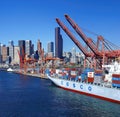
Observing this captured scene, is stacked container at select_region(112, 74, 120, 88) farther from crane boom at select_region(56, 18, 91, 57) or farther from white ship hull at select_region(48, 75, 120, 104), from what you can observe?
crane boom at select_region(56, 18, 91, 57)

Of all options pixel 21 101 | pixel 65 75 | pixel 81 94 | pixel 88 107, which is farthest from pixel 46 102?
pixel 65 75

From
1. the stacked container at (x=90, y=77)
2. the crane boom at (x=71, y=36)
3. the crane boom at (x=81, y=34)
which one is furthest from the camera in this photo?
the crane boom at (x=71, y=36)

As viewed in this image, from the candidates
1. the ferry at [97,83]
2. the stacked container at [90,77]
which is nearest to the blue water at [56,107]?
the ferry at [97,83]

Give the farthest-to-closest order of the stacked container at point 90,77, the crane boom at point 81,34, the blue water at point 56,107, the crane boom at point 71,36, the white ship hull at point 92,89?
1. the crane boom at point 71,36
2. the crane boom at point 81,34
3. the stacked container at point 90,77
4. the white ship hull at point 92,89
5. the blue water at point 56,107

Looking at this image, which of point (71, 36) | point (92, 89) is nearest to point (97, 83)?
point (92, 89)

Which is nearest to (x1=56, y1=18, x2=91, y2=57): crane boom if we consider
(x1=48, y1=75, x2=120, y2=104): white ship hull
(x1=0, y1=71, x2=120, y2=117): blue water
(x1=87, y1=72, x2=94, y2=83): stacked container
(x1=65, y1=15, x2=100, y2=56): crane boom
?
(x1=65, y1=15, x2=100, y2=56): crane boom

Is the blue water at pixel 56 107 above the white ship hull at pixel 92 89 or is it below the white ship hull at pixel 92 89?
below

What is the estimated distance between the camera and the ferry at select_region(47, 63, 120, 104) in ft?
158

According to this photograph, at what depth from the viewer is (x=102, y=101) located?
4856cm

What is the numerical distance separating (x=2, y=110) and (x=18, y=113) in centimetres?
315

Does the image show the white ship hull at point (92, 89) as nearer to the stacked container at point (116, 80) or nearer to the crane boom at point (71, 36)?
the stacked container at point (116, 80)

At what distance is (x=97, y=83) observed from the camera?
177 ft

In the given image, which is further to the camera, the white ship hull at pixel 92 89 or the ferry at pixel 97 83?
the ferry at pixel 97 83

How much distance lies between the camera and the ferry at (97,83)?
48.0 m
